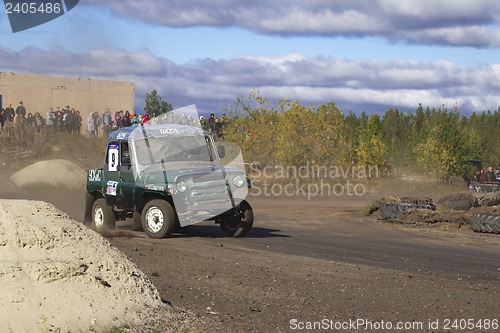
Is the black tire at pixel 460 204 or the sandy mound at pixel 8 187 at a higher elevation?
the sandy mound at pixel 8 187

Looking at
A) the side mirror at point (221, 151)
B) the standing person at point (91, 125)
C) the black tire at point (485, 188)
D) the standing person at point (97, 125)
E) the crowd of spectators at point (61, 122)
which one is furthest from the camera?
the standing person at point (97, 125)

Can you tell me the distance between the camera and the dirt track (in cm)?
891

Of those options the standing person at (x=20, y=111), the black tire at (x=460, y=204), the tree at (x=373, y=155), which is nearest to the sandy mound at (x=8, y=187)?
the standing person at (x=20, y=111)

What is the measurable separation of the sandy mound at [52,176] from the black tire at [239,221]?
45.4 feet

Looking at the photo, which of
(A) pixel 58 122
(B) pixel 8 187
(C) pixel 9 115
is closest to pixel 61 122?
(A) pixel 58 122

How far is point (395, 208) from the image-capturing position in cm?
2050

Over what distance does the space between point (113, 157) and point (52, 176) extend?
45.1ft

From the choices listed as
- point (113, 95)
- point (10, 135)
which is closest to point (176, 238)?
point (10, 135)

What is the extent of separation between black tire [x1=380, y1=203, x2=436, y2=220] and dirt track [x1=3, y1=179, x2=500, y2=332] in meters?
1.16

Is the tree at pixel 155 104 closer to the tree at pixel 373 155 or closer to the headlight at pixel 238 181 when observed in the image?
the tree at pixel 373 155

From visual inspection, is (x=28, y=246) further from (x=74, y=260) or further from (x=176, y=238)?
(x=176, y=238)

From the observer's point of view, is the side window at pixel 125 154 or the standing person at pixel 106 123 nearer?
the side window at pixel 125 154

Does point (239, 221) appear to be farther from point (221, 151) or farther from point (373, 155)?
point (373, 155)

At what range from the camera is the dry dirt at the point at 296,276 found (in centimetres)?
833
